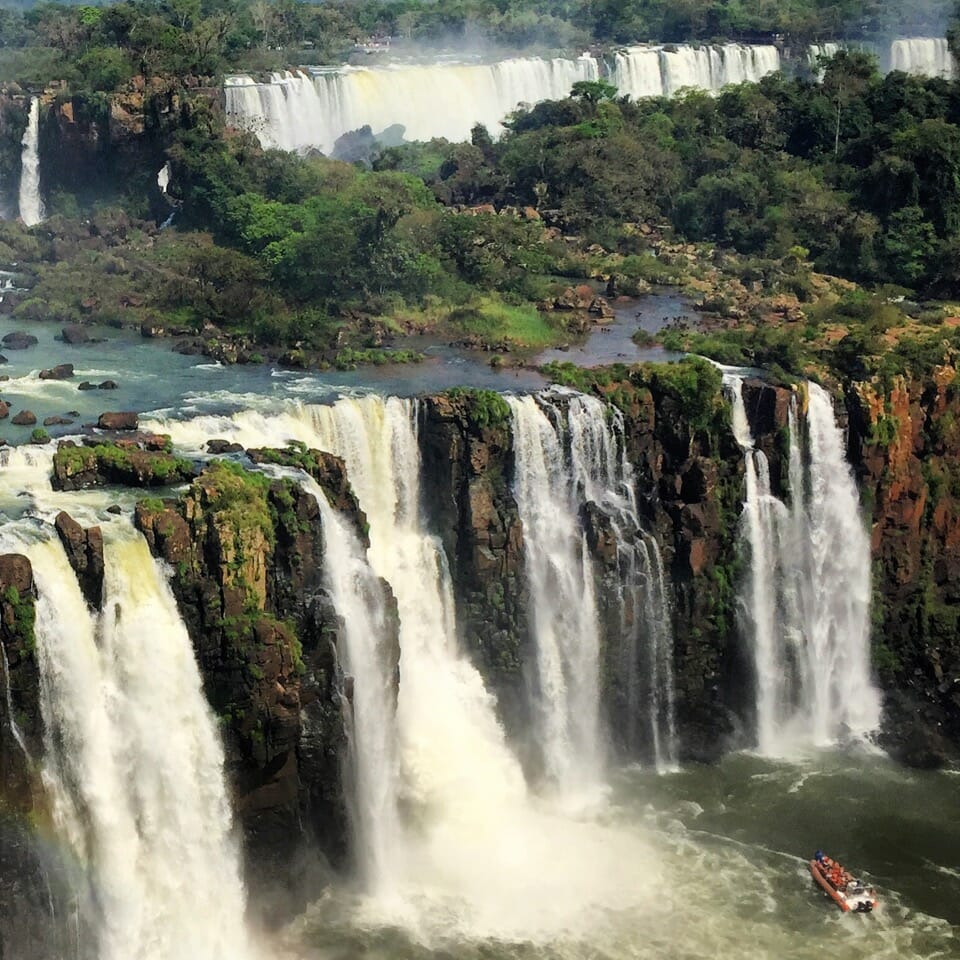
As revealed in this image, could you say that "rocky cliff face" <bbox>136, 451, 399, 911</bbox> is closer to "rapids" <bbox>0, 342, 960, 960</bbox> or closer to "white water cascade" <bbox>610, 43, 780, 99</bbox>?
"rapids" <bbox>0, 342, 960, 960</bbox>

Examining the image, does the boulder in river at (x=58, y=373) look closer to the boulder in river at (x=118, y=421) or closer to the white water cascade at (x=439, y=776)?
the boulder in river at (x=118, y=421)

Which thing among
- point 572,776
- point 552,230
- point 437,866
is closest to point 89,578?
point 437,866

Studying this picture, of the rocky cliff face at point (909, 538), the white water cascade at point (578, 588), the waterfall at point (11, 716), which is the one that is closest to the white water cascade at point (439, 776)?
the white water cascade at point (578, 588)

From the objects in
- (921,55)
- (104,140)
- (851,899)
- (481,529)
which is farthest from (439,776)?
(921,55)

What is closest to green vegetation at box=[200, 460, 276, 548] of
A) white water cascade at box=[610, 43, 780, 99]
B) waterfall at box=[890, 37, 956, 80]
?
white water cascade at box=[610, 43, 780, 99]

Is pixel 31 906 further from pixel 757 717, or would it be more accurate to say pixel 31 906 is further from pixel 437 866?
pixel 757 717

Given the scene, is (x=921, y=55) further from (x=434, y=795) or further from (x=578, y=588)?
(x=434, y=795)
